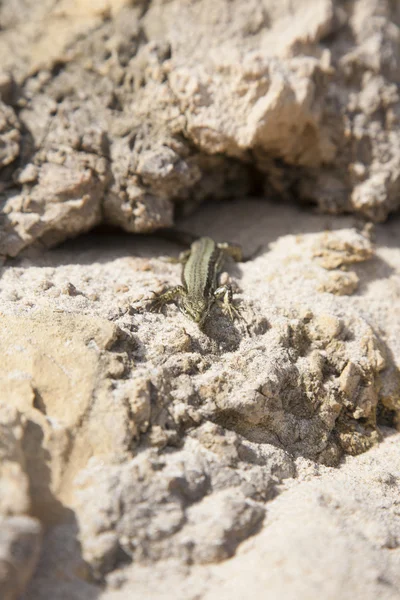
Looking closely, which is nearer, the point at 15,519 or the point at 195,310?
the point at 15,519

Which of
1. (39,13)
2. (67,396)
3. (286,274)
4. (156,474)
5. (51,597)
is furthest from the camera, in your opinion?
(39,13)

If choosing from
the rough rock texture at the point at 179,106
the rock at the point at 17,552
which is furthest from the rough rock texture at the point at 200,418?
the rough rock texture at the point at 179,106

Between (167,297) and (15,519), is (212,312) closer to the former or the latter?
(167,297)

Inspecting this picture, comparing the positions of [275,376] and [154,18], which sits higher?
[154,18]

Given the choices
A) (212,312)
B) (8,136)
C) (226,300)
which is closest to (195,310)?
(212,312)

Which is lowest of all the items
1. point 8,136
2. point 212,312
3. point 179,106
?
point 212,312

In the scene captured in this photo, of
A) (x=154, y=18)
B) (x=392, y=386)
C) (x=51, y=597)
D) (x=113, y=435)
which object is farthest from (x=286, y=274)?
(x=51, y=597)

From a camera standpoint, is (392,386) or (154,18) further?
(154,18)

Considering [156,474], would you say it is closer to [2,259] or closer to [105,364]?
[105,364]
